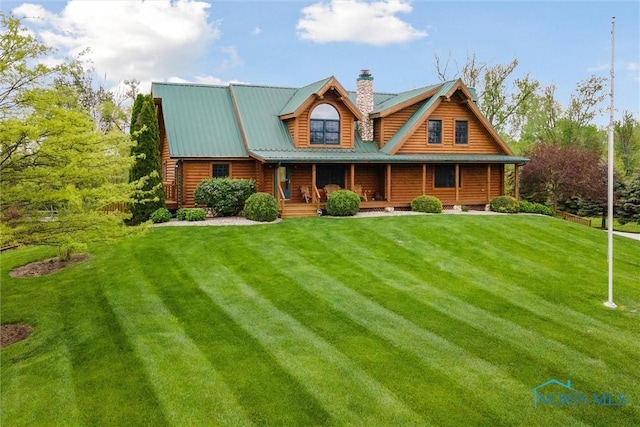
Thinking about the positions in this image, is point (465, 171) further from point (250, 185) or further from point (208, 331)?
point (208, 331)

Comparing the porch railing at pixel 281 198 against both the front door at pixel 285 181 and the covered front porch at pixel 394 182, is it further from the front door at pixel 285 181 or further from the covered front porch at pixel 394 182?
the front door at pixel 285 181

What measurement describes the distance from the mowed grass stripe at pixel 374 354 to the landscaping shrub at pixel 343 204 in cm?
800

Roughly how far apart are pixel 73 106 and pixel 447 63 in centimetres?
3827

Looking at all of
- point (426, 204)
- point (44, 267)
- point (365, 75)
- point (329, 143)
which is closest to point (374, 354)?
point (44, 267)

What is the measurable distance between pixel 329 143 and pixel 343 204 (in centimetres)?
423

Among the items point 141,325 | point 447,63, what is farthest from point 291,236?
point 447,63

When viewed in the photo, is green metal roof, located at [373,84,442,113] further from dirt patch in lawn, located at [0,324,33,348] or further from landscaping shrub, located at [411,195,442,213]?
dirt patch in lawn, located at [0,324,33,348]

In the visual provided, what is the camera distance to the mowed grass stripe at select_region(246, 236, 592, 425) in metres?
6.31

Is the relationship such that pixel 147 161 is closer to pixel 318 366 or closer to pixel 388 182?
pixel 388 182

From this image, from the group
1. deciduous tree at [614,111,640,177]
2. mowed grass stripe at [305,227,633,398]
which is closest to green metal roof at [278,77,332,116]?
mowed grass stripe at [305,227,633,398]

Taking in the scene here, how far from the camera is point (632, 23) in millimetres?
12359

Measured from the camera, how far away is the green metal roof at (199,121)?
851 inches

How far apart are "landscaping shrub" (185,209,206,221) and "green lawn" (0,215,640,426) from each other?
12.0 ft

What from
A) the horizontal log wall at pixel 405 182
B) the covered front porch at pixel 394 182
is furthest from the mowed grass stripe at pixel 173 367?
the horizontal log wall at pixel 405 182
